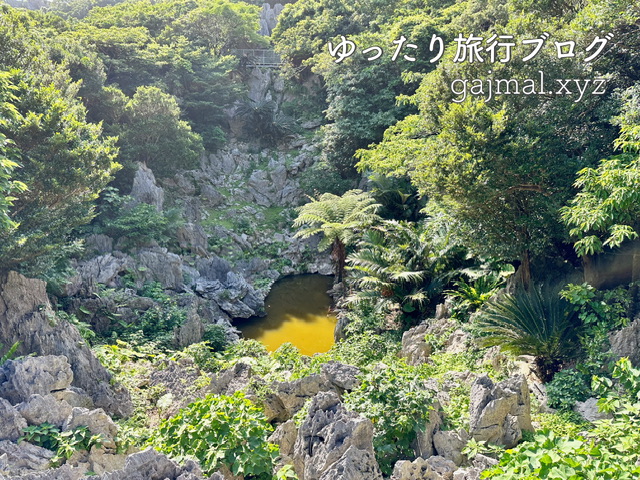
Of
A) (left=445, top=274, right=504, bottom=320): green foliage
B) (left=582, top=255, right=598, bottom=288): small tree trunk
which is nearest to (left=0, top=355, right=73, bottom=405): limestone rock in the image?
(left=445, top=274, right=504, bottom=320): green foliage

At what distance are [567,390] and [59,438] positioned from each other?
5464mm

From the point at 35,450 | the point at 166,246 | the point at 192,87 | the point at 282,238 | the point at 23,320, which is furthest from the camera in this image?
the point at 192,87

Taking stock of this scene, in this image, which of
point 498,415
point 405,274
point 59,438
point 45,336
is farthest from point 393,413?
point 45,336

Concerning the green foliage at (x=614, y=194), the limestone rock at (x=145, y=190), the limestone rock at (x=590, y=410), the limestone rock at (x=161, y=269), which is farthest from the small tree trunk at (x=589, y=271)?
the limestone rock at (x=145, y=190)

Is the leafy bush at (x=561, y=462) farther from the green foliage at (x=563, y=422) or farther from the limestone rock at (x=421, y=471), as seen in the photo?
the green foliage at (x=563, y=422)

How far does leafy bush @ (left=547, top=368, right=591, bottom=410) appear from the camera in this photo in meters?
5.38

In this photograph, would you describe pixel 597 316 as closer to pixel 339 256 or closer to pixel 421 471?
pixel 421 471

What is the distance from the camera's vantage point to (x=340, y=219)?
12836 mm

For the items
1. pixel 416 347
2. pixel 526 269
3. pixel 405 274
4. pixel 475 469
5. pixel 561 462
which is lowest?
pixel 475 469

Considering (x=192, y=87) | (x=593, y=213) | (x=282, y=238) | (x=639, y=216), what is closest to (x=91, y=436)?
(x=593, y=213)

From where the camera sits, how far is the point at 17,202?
8484mm

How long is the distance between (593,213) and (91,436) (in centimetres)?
586

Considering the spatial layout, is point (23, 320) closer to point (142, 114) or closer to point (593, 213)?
point (593, 213)

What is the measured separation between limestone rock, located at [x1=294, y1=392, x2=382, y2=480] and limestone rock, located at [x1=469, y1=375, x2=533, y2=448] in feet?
3.55
